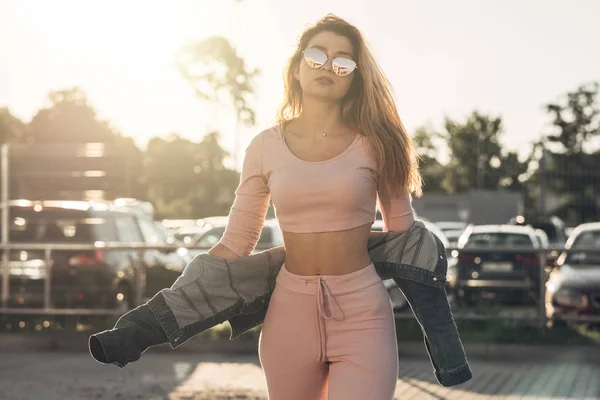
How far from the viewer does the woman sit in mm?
3947

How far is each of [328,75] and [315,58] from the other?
74 mm

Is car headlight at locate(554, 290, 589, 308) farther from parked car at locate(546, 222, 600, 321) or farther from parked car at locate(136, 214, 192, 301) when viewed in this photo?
parked car at locate(136, 214, 192, 301)

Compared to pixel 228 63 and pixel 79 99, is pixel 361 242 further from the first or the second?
pixel 79 99

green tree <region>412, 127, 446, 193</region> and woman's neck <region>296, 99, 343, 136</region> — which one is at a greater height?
woman's neck <region>296, 99, 343, 136</region>

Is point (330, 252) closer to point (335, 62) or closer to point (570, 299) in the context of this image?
point (335, 62)

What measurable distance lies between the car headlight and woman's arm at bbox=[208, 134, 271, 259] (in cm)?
1079

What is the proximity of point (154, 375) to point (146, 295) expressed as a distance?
3.72 m

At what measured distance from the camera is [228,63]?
160 feet

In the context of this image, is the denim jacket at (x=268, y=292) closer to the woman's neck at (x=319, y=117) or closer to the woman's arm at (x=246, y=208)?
the woman's arm at (x=246, y=208)

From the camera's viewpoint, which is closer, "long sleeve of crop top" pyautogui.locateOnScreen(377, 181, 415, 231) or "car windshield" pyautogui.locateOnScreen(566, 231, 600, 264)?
"long sleeve of crop top" pyautogui.locateOnScreen(377, 181, 415, 231)

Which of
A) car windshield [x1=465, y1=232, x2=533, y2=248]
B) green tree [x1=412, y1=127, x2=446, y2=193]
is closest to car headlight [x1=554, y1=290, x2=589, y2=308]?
car windshield [x1=465, y1=232, x2=533, y2=248]

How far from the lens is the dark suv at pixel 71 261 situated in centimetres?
1530

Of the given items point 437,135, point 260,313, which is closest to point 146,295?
point 260,313

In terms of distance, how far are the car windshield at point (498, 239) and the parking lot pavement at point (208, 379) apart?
302 inches
